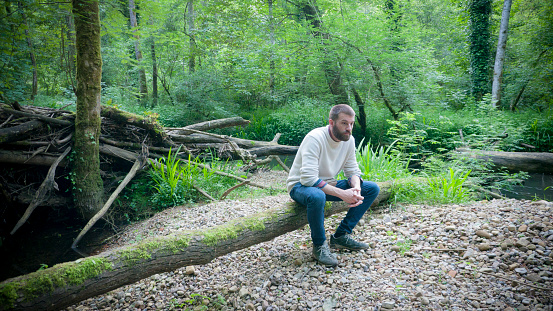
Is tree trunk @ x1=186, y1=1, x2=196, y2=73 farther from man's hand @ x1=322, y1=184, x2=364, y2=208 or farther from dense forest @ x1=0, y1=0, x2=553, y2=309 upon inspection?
man's hand @ x1=322, y1=184, x2=364, y2=208

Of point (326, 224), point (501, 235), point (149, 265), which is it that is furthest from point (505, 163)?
point (149, 265)

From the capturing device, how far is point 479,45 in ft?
37.3

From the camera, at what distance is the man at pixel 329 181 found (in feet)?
8.65

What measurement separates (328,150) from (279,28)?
35.4ft

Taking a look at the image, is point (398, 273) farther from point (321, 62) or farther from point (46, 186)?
point (321, 62)

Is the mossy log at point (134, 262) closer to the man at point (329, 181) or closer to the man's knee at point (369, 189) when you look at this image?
the man at point (329, 181)

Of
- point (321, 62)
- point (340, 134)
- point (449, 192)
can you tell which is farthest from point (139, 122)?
point (321, 62)

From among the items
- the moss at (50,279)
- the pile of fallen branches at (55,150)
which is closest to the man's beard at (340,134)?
the moss at (50,279)

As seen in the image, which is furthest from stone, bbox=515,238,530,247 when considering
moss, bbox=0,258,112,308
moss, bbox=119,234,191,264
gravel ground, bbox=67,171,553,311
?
moss, bbox=0,258,112,308

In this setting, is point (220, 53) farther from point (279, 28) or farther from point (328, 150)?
point (328, 150)

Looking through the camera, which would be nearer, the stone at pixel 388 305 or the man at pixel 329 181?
the stone at pixel 388 305

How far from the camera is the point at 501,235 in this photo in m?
2.80

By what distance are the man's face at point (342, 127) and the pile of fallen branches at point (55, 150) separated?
7.68 ft

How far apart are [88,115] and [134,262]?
9.56ft
